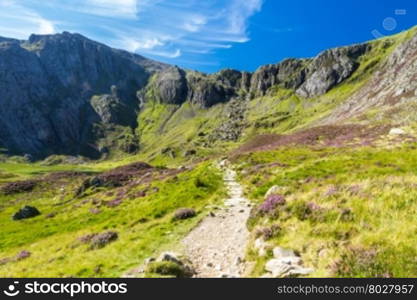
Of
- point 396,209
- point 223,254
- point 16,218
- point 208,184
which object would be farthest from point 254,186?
point 16,218

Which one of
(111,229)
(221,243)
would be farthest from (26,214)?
(221,243)

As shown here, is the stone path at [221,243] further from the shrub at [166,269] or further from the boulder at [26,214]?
the boulder at [26,214]

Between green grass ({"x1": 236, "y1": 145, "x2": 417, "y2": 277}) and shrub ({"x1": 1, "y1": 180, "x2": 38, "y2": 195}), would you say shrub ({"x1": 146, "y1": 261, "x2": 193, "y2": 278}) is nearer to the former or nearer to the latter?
green grass ({"x1": 236, "y1": 145, "x2": 417, "y2": 277})

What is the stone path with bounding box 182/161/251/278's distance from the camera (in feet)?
41.4

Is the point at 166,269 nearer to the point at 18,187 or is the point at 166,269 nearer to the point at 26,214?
the point at 26,214

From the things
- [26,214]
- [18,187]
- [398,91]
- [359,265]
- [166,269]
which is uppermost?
[398,91]

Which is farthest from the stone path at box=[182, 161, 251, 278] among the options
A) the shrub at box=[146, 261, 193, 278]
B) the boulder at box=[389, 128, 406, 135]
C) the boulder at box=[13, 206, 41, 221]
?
the boulder at box=[389, 128, 406, 135]

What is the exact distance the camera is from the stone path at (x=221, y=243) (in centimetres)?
1262

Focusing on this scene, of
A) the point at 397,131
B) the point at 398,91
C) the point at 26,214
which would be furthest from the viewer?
the point at 398,91

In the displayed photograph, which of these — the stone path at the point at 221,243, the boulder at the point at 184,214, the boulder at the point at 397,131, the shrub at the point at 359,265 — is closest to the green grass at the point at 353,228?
the shrub at the point at 359,265

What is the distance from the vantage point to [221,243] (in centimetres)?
1596

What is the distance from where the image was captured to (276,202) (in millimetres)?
17000

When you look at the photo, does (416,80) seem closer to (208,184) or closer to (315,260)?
(208,184)

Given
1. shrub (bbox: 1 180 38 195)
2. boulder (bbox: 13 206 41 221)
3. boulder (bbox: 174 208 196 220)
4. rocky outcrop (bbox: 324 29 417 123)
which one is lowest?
shrub (bbox: 1 180 38 195)
